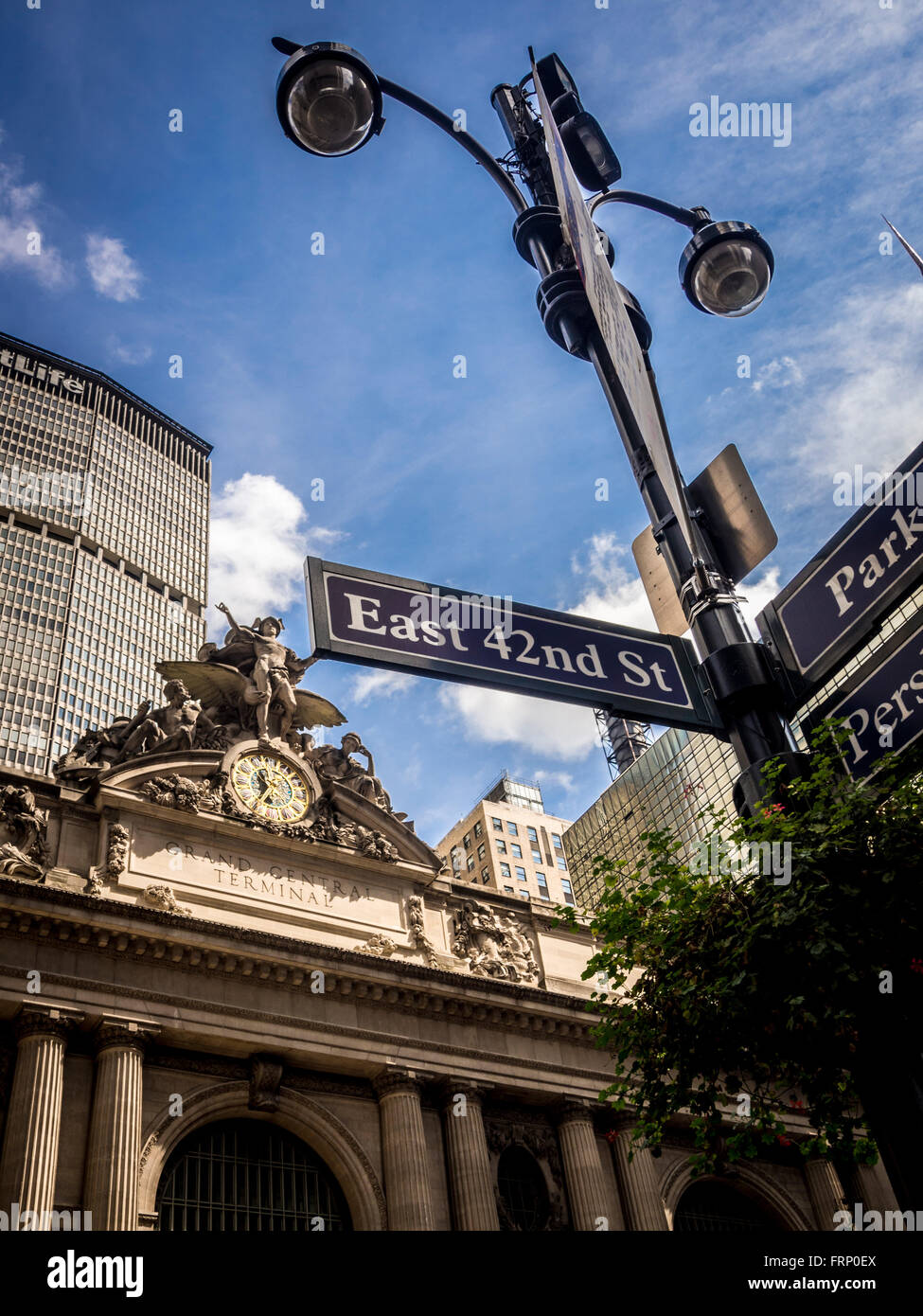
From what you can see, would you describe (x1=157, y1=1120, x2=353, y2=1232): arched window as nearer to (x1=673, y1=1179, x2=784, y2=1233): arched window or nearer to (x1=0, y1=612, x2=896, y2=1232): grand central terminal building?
(x1=0, y1=612, x2=896, y2=1232): grand central terminal building

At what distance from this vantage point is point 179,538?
134 metres

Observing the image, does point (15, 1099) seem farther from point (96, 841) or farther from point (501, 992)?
point (501, 992)

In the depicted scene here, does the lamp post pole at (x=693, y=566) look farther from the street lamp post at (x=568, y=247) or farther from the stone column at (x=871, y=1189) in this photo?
the stone column at (x=871, y=1189)

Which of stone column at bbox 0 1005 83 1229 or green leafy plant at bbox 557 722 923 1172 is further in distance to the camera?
stone column at bbox 0 1005 83 1229

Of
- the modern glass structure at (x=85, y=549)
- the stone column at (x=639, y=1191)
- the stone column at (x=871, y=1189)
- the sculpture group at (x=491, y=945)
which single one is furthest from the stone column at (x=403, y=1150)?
the modern glass structure at (x=85, y=549)

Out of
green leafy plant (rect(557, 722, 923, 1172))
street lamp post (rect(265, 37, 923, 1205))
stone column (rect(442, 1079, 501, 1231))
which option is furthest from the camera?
stone column (rect(442, 1079, 501, 1231))

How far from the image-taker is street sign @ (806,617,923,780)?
6348 millimetres

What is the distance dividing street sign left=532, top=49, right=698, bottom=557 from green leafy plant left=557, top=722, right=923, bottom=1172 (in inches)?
86.2

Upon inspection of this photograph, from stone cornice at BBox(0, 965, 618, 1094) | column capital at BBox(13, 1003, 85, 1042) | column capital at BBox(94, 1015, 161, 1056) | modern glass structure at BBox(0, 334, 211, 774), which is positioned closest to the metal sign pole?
column capital at BBox(13, 1003, 85, 1042)

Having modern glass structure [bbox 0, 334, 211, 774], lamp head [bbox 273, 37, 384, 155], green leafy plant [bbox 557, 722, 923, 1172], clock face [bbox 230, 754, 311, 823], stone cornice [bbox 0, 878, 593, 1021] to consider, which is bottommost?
green leafy plant [bbox 557, 722, 923, 1172]

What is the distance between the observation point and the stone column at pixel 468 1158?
26.5 m

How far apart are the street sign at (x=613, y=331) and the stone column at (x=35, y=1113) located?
1912cm

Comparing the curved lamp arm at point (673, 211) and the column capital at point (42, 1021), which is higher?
the column capital at point (42, 1021)

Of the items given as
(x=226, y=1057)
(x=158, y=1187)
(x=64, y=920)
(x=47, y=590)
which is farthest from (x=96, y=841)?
(x=47, y=590)
